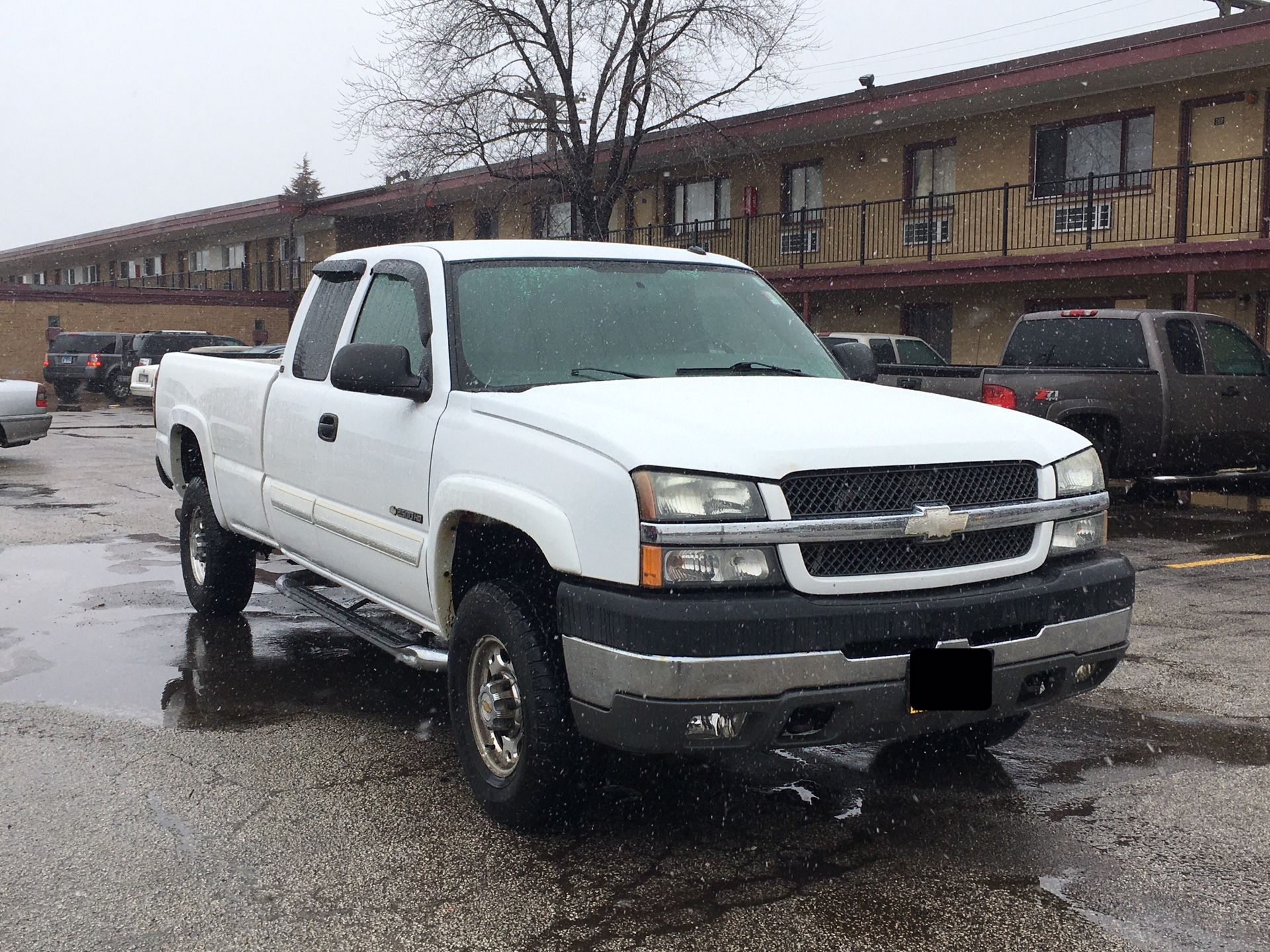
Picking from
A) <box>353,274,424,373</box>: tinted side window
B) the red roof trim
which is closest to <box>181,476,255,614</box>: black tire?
<box>353,274,424,373</box>: tinted side window

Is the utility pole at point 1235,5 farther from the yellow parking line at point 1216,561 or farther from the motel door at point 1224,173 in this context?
the yellow parking line at point 1216,561

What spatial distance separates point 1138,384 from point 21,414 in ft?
43.8

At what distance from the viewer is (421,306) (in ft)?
16.2

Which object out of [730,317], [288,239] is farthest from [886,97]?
[288,239]

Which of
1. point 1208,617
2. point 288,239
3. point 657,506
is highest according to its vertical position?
point 288,239

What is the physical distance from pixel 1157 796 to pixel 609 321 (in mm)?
2562

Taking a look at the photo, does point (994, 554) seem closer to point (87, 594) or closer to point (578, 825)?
point (578, 825)

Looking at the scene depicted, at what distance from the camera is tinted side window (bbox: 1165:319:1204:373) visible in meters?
12.3

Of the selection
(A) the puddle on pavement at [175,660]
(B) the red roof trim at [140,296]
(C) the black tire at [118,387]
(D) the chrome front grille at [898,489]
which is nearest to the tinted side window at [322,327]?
(A) the puddle on pavement at [175,660]

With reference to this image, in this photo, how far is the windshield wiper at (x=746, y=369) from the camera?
4797mm

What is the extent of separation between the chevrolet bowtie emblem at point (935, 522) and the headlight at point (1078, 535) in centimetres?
46

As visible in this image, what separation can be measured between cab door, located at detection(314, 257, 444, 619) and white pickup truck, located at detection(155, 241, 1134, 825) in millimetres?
15

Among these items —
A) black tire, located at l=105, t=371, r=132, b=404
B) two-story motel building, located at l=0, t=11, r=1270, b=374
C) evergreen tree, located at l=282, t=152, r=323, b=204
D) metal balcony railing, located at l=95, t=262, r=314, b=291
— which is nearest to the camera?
two-story motel building, located at l=0, t=11, r=1270, b=374

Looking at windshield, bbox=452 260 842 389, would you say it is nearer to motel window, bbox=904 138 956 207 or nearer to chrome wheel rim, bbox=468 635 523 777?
chrome wheel rim, bbox=468 635 523 777
